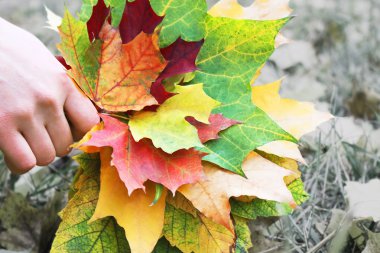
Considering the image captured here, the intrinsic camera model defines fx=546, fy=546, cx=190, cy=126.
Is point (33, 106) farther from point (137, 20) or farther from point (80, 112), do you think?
point (137, 20)

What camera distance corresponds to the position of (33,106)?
556mm

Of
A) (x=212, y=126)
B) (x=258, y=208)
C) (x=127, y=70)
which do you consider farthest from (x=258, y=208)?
(x=127, y=70)

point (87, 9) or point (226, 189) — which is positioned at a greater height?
point (87, 9)

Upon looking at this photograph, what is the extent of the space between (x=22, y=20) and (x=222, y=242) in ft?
4.75

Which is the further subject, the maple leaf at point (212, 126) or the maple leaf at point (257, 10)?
the maple leaf at point (257, 10)

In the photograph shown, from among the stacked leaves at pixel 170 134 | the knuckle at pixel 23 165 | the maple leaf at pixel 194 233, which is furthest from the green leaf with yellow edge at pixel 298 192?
the knuckle at pixel 23 165

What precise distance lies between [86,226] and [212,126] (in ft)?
0.60

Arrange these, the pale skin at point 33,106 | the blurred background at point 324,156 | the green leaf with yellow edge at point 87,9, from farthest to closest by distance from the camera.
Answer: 1. the blurred background at point 324,156
2. the green leaf with yellow edge at point 87,9
3. the pale skin at point 33,106

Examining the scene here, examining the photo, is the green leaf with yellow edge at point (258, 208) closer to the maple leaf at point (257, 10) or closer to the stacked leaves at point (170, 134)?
the stacked leaves at point (170, 134)

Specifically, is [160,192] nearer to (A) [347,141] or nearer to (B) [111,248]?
(B) [111,248]

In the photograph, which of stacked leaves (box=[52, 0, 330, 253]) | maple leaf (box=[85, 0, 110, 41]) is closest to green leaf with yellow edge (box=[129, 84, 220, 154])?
stacked leaves (box=[52, 0, 330, 253])

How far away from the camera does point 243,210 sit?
64 centimetres

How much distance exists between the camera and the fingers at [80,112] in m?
0.59

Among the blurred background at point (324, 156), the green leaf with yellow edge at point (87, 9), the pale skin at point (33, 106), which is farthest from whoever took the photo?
the blurred background at point (324, 156)
